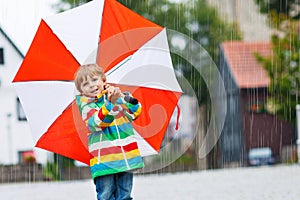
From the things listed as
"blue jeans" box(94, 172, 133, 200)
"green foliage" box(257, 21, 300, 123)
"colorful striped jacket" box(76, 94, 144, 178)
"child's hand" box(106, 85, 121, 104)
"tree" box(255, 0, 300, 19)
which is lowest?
"blue jeans" box(94, 172, 133, 200)

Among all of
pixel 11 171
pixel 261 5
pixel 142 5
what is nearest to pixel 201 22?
pixel 142 5

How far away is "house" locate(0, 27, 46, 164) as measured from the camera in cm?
3856

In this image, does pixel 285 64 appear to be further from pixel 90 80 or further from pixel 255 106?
pixel 90 80

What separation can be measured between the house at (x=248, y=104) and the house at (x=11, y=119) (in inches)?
525

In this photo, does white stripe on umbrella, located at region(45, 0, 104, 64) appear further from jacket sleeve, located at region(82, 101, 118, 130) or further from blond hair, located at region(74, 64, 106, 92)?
jacket sleeve, located at region(82, 101, 118, 130)

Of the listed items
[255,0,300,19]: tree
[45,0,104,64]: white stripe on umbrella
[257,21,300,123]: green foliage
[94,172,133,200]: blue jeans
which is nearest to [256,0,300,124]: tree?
[257,21,300,123]: green foliage

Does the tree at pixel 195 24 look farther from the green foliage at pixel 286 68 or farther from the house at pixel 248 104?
the green foliage at pixel 286 68

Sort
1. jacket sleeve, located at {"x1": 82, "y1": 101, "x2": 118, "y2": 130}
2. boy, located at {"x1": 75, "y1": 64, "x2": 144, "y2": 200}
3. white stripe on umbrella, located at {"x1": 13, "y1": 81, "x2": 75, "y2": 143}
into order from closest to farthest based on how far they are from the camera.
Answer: jacket sleeve, located at {"x1": 82, "y1": 101, "x2": 118, "y2": 130}
boy, located at {"x1": 75, "y1": 64, "x2": 144, "y2": 200}
white stripe on umbrella, located at {"x1": 13, "y1": 81, "x2": 75, "y2": 143}

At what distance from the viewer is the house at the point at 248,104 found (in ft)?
156

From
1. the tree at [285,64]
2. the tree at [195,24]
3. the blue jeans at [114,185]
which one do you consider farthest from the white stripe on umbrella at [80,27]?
the tree at [195,24]

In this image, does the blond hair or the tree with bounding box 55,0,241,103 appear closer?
the blond hair

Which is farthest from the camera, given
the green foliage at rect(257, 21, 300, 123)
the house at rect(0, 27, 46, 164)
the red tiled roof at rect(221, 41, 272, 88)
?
the red tiled roof at rect(221, 41, 272, 88)

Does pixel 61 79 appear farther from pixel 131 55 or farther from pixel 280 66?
pixel 280 66

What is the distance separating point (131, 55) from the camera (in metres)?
6.54
